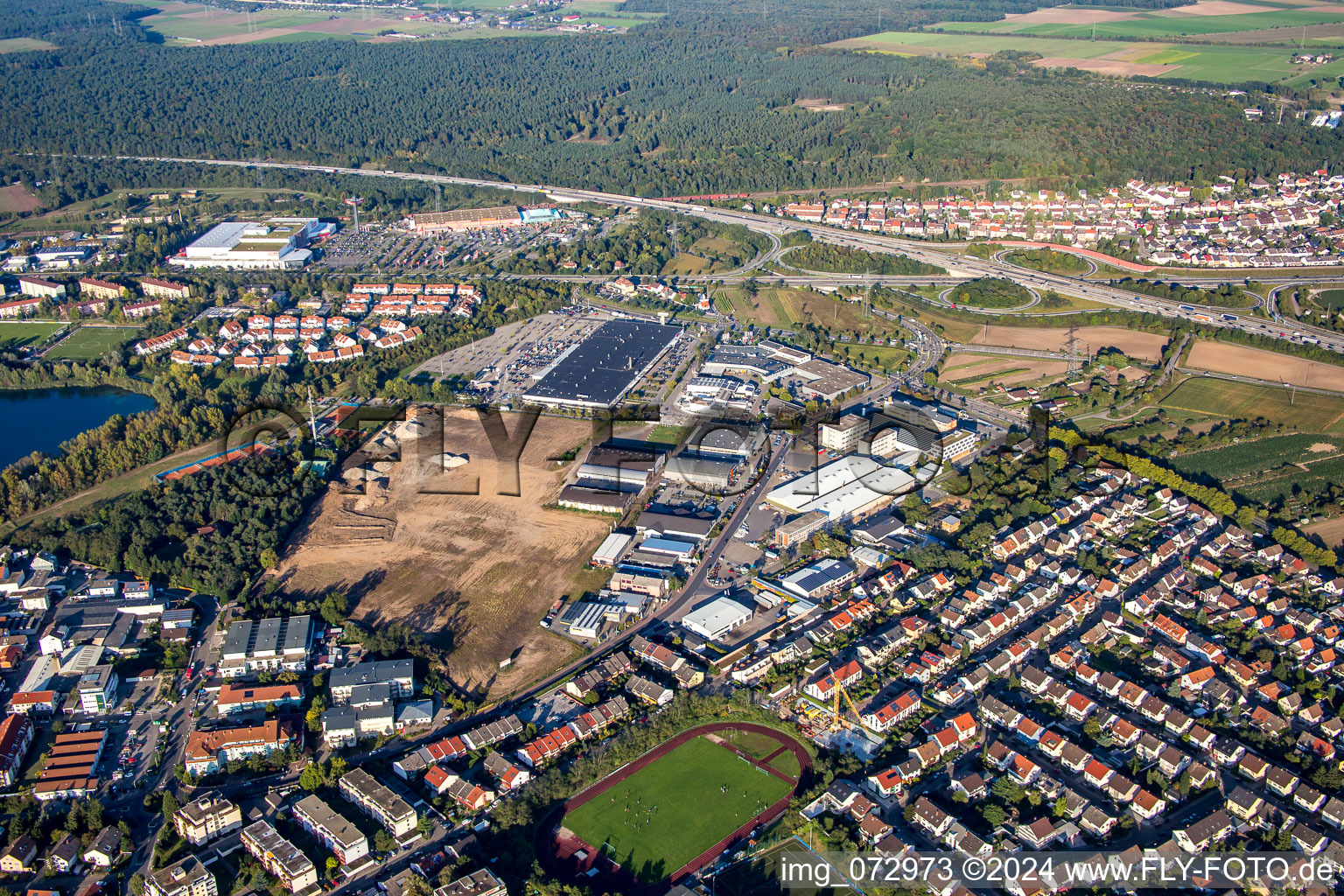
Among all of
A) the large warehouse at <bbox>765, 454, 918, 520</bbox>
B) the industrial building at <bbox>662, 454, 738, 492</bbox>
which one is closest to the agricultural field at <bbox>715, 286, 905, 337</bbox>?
the large warehouse at <bbox>765, 454, 918, 520</bbox>

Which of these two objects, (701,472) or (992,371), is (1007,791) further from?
(992,371)

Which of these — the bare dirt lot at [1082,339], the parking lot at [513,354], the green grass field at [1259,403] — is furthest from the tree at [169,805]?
the bare dirt lot at [1082,339]

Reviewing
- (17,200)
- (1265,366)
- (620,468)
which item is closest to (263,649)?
(620,468)

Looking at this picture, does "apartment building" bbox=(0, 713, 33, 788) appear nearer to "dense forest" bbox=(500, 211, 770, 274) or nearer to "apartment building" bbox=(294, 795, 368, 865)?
"apartment building" bbox=(294, 795, 368, 865)

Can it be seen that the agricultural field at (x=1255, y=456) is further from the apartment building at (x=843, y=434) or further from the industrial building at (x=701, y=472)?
the industrial building at (x=701, y=472)

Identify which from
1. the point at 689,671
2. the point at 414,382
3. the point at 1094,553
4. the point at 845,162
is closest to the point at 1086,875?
the point at 689,671

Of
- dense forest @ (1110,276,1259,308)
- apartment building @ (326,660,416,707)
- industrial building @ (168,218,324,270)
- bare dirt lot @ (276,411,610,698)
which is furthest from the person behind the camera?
industrial building @ (168,218,324,270)
